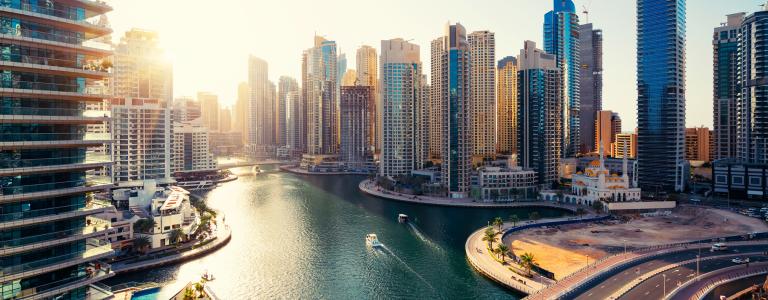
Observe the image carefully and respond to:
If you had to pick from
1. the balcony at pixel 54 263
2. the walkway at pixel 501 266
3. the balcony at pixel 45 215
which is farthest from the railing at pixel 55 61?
the walkway at pixel 501 266

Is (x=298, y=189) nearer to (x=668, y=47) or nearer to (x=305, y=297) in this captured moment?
(x=305, y=297)

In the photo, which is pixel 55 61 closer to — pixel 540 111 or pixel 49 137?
pixel 49 137

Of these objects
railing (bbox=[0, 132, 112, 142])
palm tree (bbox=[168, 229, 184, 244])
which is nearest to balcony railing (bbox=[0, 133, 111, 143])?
railing (bbox=[0, 132, 112, 142])

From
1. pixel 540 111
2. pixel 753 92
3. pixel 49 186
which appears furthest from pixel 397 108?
pixel 49 186

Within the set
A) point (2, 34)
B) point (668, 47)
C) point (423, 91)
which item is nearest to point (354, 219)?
point (2, 34)

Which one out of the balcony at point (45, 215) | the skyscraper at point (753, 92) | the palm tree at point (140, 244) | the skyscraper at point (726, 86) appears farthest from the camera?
the skyscraper at point (726, 86)

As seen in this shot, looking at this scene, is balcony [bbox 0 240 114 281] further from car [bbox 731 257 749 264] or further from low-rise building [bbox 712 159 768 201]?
low-rise building [bbox 712 159 768 201]

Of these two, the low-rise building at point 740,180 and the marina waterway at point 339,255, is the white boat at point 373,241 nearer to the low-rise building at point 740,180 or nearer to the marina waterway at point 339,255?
the marina waterway at point 339,255
